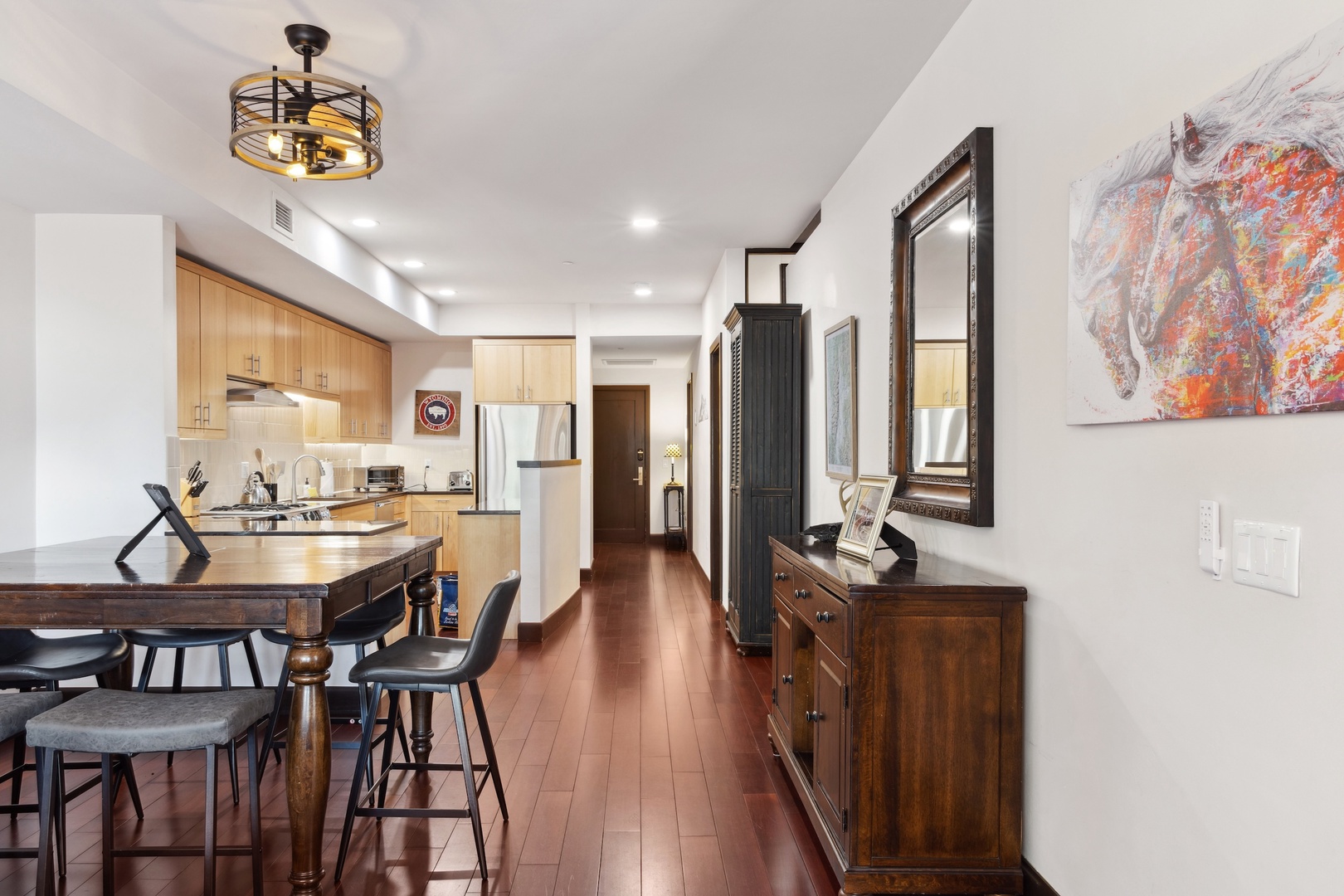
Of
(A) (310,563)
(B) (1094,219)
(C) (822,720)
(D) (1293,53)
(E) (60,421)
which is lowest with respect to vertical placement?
(C) (822,720)

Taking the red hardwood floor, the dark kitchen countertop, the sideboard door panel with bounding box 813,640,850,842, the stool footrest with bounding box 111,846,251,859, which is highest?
the dark kitchen countertop

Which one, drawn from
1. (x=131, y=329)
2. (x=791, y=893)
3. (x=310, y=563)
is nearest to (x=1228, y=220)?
(x=791, y=893)

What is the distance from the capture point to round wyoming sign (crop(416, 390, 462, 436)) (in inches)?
323

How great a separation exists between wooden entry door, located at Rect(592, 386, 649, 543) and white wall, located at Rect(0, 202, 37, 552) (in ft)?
23.6

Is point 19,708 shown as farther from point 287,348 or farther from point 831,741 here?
point 287,348

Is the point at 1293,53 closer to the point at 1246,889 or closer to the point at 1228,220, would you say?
the point at 1228,220

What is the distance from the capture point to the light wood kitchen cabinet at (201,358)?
4.23 m

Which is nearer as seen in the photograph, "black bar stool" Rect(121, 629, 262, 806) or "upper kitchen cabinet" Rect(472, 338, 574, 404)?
"black bar stool" Rect(121, 629, 262, 806)

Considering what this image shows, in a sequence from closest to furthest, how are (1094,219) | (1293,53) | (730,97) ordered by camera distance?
(1293,53) → (1094,219) → (730,97)

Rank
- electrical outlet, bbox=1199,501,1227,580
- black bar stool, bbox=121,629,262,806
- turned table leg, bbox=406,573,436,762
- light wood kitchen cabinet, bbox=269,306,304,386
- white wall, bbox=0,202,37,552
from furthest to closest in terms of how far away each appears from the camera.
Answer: light wood kitchen cabinet, bbox=269,306,304,386, white wall, bbox=0,202,37,552, turned table leg, bbox=406,573,436,762, black bar stool, bbox=121,629,262,806, electrical outlet, bbox=1199,501,1227,580

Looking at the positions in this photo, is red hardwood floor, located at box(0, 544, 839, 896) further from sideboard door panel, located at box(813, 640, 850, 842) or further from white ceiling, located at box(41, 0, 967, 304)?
white ceiling, located at box(41, 0, 967, 304)

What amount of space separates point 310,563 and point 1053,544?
2148 mm

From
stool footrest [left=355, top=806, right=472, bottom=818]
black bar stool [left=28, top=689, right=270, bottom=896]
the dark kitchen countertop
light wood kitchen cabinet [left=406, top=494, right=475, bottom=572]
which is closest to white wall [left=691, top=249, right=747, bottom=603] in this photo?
light wood kitchen cabinet [left=406, top=494, right=475, bottom=572]

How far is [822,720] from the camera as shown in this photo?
2373 mm
